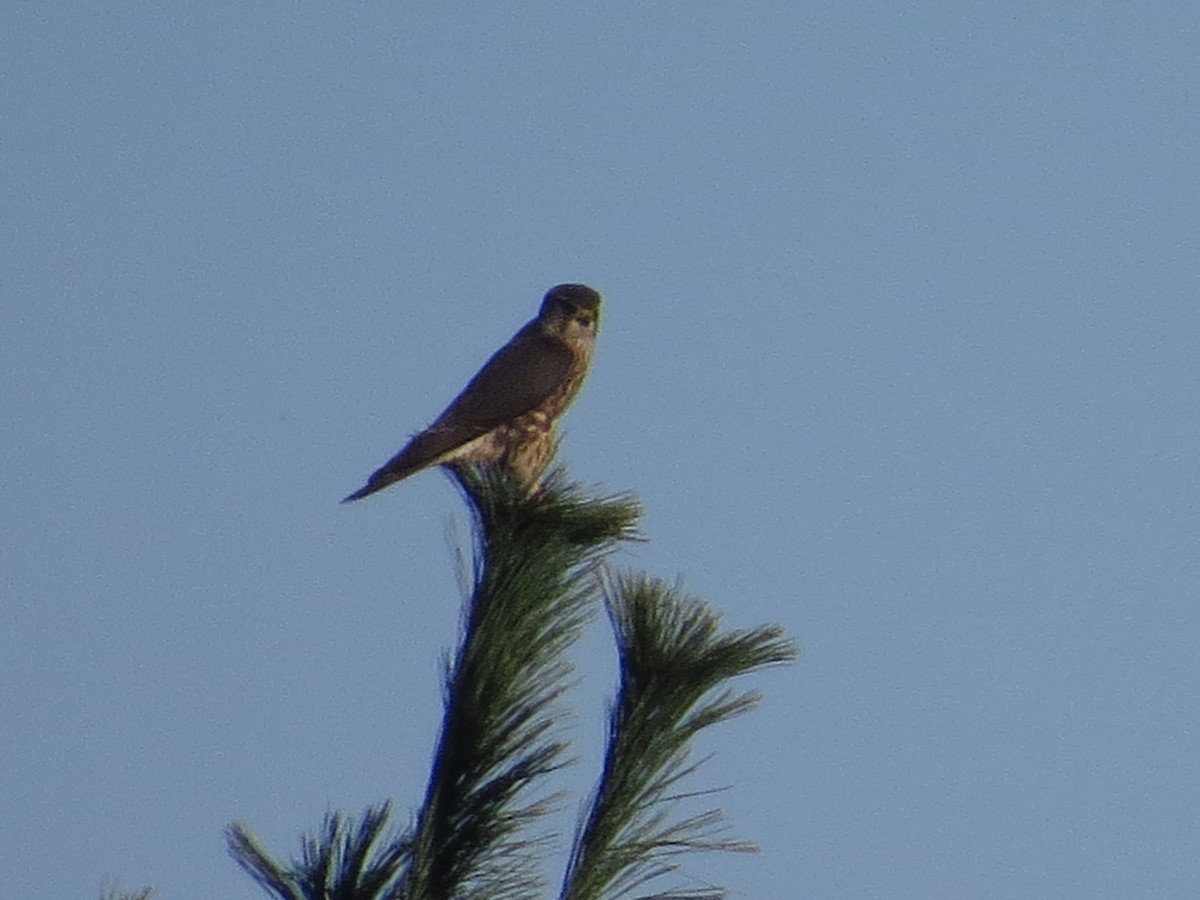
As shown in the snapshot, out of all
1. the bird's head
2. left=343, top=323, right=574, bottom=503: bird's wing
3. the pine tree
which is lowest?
the pine tree

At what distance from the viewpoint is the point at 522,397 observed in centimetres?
665

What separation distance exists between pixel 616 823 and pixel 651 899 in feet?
0.34

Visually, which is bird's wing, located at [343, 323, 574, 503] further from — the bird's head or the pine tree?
the pine tree

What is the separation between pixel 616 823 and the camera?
8.59 feet

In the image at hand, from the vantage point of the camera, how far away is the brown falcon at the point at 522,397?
5801 millimetres

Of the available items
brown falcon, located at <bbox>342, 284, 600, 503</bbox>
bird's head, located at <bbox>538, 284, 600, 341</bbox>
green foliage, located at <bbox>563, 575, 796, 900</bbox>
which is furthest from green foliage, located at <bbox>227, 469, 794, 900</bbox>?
bird's head, located at <bbox>538, 284, 600, 341</bbox>

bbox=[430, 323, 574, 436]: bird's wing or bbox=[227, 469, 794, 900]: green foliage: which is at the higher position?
bbox=[430, 323, 574, 436]: bird's wing

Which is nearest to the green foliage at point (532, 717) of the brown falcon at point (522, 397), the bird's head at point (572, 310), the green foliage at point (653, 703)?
the green foliage at point (653, 703)

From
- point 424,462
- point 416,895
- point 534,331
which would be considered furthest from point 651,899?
point 534,331

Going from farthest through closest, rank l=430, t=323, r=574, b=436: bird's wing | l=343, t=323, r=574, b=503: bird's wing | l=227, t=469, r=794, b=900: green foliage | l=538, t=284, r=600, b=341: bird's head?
l=538, t=284, r=600, b=341: bird's head → l=430, t=323, r=574, b=436: bird's wing → l=343, t=323, r=574, b=503: bird's wing → l=227, t=469, r=794, b=900: green foliage

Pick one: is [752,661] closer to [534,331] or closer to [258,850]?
[258,850]

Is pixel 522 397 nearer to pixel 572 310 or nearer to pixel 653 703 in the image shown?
pixel 572 310

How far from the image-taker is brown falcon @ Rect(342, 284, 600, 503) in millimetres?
5801

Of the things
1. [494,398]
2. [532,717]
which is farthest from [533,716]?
[494,398]
